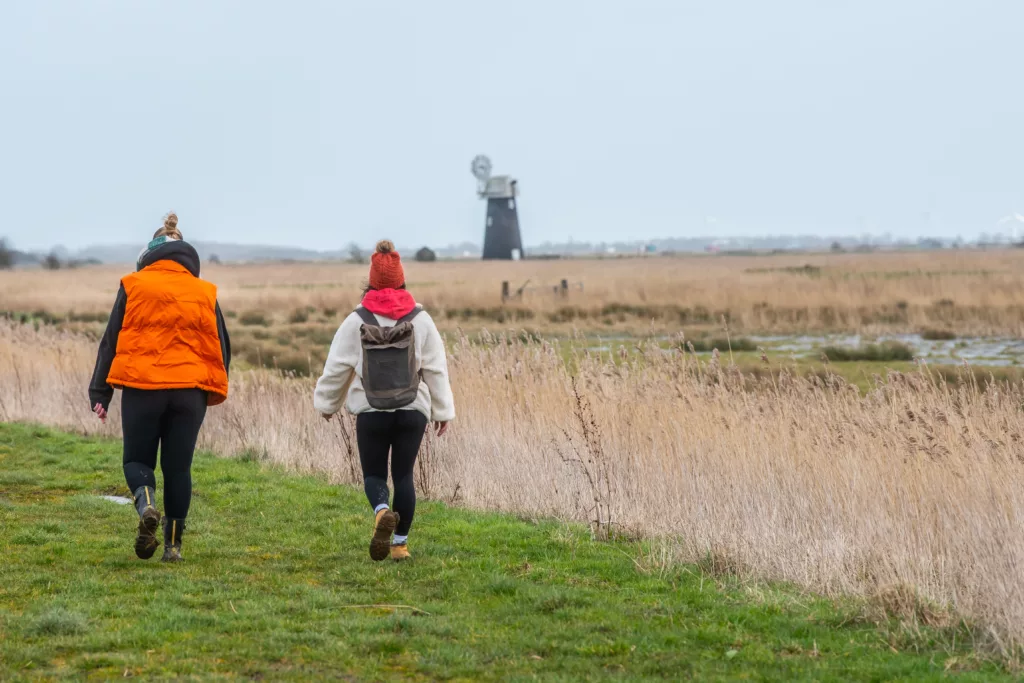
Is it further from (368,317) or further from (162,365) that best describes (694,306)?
(162,365)

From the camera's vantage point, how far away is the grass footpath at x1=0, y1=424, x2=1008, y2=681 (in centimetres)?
542

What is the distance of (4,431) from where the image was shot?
1466cm

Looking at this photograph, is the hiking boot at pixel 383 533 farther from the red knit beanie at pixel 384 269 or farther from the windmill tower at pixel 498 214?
the windmill tower at pixel 498 214

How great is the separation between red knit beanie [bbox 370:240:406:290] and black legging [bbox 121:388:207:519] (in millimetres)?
1301

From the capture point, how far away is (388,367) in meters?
7.10

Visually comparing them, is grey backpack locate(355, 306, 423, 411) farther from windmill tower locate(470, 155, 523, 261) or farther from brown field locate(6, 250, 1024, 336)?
windmill tower locate(470, 155, 523, 261)

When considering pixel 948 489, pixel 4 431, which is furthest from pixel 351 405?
pixel 4 431

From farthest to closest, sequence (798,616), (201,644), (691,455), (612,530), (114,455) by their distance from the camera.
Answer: (114,455) → (691,455) → (612,530) → (798,616) → (201,644)

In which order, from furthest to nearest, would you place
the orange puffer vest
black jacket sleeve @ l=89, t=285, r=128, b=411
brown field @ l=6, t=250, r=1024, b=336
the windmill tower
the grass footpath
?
the windmill tower → brown field @ l=6, t=250, r=1024, b=336 → black jacket sleeve @ l=89, t=285, r=128, b=411 → the orange puffer vest → the grass footpath

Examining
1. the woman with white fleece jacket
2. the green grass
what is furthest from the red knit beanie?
the green grass

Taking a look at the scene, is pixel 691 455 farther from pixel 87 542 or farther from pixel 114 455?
pixel 114 455

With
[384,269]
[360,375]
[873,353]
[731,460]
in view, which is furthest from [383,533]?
[873,353]

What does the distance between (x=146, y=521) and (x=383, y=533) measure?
1.48 meters

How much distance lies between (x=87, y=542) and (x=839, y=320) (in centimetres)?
2890
